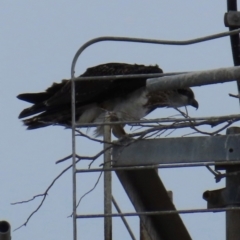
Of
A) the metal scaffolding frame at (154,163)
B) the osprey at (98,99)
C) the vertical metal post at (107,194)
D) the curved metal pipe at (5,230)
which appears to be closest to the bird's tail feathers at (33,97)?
the osprey at (98,99)

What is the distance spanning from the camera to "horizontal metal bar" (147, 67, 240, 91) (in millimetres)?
4016

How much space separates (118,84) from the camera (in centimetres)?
730

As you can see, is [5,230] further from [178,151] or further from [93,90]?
[93,90]

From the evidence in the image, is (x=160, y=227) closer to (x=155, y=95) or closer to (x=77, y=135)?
(x=77, y=135)

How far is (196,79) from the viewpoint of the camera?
408 centimetres

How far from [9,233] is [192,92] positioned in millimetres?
4034

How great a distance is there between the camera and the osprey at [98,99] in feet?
23.4

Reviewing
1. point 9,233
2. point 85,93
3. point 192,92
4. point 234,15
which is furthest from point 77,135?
point 192,92

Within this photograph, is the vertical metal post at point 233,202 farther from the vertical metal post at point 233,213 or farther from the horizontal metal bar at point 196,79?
the horizontal metal bar at point 196,79

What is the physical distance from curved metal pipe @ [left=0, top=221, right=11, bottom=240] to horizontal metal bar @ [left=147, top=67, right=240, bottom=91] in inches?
31.3

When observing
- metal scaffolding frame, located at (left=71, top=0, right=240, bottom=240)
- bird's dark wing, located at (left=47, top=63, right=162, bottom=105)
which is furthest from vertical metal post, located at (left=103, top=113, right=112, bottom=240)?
bird's dark wing, located at (left=47, top=63, right=162, bottom=105)

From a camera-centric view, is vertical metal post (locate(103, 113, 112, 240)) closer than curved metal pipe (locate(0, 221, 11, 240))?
No

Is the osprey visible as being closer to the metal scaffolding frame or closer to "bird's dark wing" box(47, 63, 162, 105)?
"bird's dark wing" box(47, 63, 162, 105)

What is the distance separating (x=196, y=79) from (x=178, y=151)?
1.86 feet
